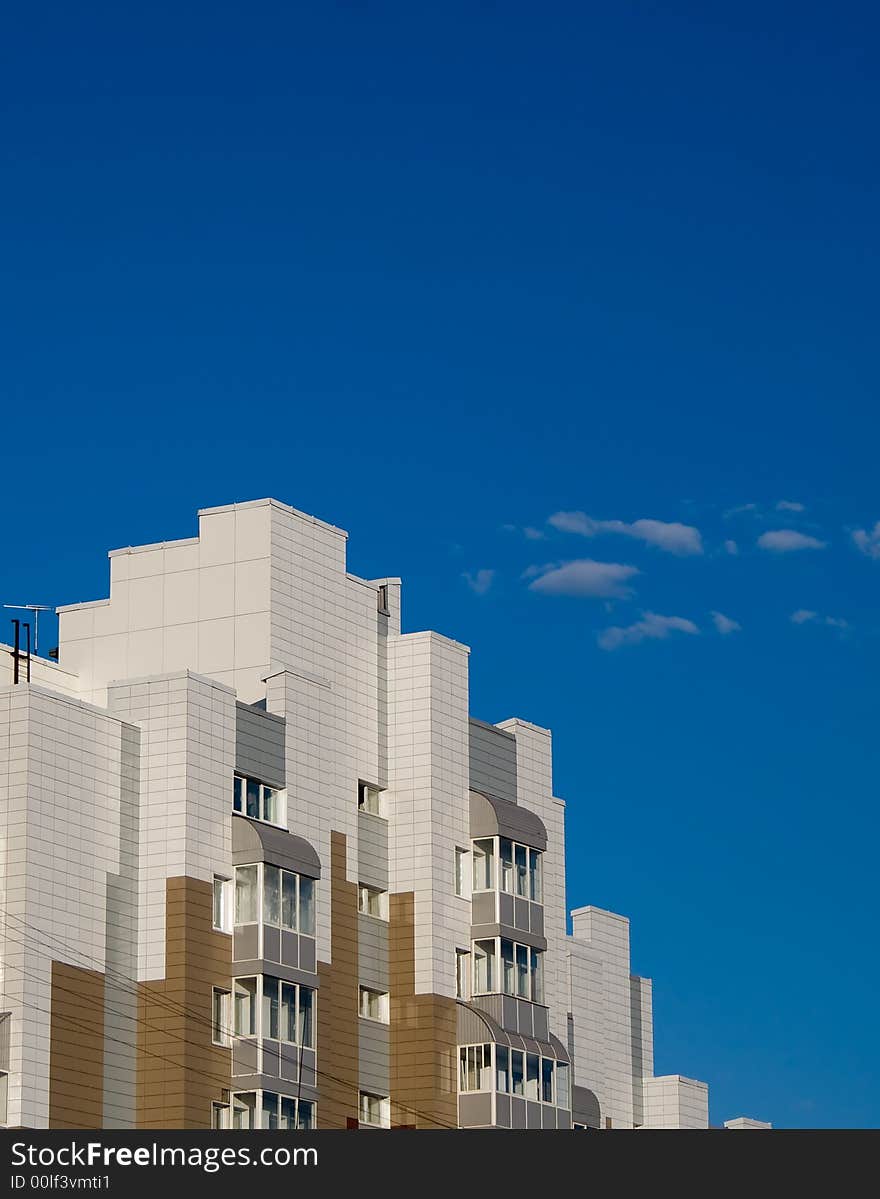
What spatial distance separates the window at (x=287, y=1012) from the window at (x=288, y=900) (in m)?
2.08

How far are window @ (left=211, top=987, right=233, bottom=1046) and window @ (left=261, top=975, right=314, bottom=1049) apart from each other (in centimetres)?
124

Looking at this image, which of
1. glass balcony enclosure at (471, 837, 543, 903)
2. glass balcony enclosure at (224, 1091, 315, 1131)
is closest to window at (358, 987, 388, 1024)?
glass balcony enclosure at (471, 837, 543, 903)

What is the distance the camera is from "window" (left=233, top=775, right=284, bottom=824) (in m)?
90.0

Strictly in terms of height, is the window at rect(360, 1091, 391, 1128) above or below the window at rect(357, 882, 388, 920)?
below

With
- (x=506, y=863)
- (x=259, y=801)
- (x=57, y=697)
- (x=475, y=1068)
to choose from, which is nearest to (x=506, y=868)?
(x=506, y=863)

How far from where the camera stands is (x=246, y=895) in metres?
88.5

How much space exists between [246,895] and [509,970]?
1424 cm

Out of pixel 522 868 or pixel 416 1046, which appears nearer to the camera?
pixel 416 1046

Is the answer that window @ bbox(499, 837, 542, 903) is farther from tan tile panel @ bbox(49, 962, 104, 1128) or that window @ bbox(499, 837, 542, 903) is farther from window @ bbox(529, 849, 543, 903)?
tan tile panel @ bbox(49, 962, 104, 1128)

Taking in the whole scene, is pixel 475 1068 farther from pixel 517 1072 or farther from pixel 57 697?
pixel 57 697

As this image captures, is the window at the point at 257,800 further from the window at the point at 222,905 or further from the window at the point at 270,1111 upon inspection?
the window at the point at 270,1111

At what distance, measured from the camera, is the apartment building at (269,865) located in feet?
275

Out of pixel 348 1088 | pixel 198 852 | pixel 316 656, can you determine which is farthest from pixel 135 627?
pixel 348 1088
